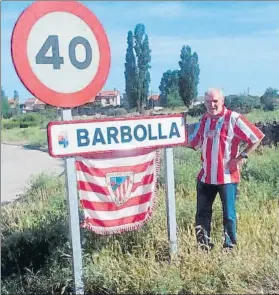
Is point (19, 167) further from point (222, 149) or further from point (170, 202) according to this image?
point (222, 149)

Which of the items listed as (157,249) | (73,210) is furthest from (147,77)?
(157,249)

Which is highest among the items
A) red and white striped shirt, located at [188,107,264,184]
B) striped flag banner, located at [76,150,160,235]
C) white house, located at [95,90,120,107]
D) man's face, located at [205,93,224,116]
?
white house, located at [95,90,120,107]

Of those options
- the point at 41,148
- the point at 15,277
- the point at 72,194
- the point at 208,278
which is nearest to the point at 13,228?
the point at 15,277

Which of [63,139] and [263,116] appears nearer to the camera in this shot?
[63,139]

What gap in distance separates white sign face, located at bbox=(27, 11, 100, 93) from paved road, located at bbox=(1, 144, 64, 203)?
0.46 m

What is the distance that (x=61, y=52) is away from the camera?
7.63 feet

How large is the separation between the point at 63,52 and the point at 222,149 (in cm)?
100

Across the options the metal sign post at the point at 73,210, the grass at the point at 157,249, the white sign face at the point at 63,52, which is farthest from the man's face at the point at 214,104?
the metal sign post at the point at 73,210

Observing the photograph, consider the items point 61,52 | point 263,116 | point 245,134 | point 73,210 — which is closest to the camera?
point 61,52

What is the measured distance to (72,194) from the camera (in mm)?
2467

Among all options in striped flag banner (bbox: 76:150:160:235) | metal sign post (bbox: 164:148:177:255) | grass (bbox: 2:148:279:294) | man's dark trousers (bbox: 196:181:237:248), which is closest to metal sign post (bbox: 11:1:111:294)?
striped flag banner (bbox: 76:150:160:235)

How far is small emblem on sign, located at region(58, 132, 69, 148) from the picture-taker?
7.76 feet

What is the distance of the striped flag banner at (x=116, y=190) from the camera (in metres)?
2.58

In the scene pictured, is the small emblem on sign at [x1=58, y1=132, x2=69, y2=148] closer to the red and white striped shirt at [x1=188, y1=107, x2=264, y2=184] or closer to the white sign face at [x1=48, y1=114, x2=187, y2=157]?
the white sign face at [x1=48, y1=114, x2=187, y2=157]
